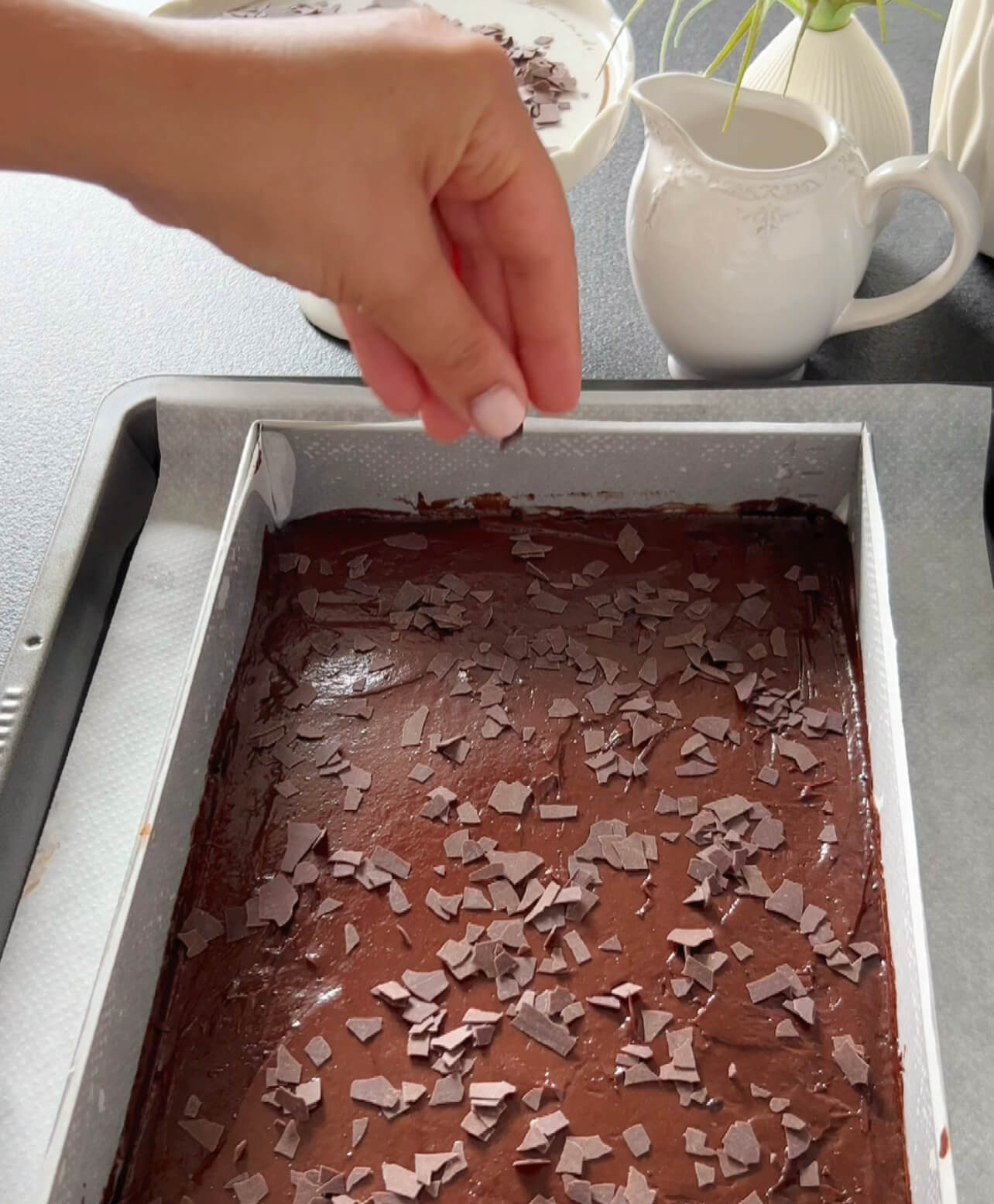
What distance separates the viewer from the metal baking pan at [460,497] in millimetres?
860

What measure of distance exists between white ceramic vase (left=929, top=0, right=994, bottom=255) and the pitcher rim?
0.19 m

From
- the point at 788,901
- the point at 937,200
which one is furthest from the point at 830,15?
the point at 788,901

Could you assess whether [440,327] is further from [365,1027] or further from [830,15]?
[830,15]

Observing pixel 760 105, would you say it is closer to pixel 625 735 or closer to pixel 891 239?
pixel 891 239

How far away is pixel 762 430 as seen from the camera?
1233mm

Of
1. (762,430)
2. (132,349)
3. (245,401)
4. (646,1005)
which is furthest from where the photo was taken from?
(132,349)

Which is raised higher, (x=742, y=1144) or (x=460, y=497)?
(x=460, y=497)

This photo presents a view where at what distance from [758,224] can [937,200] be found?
0.20 m

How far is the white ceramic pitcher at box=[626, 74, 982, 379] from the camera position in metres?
1.17

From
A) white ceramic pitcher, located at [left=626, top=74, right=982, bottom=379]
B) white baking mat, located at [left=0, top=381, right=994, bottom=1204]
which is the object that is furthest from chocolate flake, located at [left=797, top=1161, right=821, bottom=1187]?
white ceramic pitcher, located at [left=626, top=74, right=982, bottom=379]

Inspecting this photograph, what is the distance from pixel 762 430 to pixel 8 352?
1.00 meters

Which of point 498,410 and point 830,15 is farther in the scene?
point 830,15

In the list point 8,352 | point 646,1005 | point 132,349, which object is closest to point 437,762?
point 646,1005

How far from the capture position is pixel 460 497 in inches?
51.8
